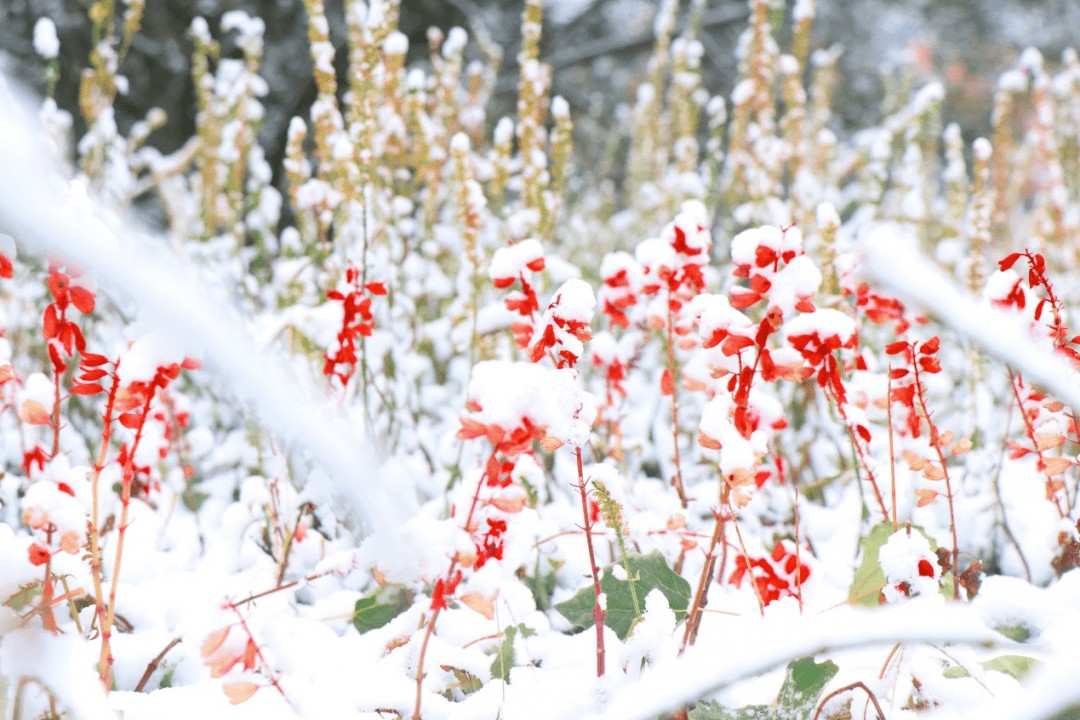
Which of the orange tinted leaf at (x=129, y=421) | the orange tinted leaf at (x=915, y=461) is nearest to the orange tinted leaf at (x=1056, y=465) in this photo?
the orange tinted leaf at (x=915, y=461)

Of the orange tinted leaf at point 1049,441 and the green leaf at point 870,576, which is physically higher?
the orange tinted leaf at point 1049,441

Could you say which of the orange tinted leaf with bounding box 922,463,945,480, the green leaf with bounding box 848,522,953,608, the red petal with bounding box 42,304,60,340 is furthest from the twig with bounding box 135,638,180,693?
the orange tinted leaf with bounding box 922,463,945,480

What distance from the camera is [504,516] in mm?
638

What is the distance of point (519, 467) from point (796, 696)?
1.64ft

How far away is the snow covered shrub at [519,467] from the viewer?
39 centimetres

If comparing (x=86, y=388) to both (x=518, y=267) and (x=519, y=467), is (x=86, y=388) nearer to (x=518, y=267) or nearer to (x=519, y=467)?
(x=518, y=267)

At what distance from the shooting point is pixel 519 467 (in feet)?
3.35

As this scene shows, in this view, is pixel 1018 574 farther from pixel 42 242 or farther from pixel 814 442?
pixel 42 242

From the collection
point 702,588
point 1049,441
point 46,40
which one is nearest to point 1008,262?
point 1049,441

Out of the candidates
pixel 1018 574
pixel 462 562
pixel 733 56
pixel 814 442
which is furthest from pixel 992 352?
pixel 733 56

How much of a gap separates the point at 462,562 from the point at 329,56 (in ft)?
3.52

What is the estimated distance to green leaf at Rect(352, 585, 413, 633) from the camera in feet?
2.68

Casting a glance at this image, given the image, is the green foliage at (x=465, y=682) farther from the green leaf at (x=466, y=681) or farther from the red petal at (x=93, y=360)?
the red petal at (x=93, y=360)

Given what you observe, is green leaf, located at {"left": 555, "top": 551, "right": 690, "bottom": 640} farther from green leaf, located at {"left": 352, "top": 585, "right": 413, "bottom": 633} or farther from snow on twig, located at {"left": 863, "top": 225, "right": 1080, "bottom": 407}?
snow on twig, located at {"left": 863, "top": 225, "right": 1080, "bottom": 407}
